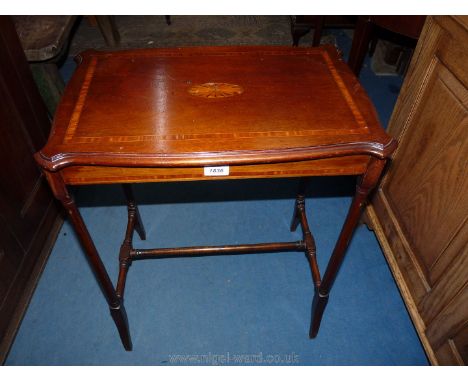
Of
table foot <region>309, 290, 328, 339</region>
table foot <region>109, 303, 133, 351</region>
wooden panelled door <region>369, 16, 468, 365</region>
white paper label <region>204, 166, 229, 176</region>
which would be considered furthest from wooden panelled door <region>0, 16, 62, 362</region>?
wooden panelled door <region>369, 16, 468, 365</region>

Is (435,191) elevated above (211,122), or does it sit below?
below

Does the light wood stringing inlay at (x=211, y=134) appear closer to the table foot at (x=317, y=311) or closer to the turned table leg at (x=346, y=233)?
the turned table leg at (x=346, y=233)

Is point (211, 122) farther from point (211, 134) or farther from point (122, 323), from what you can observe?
point (122, 323)

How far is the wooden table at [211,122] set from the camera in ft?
3.33

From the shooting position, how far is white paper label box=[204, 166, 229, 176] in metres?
1.04

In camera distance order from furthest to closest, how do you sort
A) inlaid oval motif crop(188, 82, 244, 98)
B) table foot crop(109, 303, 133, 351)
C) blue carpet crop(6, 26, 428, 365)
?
blue carpet crop(6, 26, 428, 365), table foot crop(109, 303, 133, 351), inlaid oval motif crop(188, 82, 244, 98)

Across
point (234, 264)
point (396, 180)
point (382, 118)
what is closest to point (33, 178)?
point (234, 264)

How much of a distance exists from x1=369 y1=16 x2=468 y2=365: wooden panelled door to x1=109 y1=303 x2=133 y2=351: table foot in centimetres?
126

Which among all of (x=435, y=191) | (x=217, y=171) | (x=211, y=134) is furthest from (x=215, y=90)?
(x=435, y=191)

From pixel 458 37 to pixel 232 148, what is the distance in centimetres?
88

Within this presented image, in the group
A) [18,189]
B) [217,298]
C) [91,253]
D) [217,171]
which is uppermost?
[217,171]

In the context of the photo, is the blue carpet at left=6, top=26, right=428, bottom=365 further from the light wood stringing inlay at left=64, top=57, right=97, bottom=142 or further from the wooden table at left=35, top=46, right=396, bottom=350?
the light wood stringing inlay at left=64, top=57, right=97, bottom=142

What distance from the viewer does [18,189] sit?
1737mm

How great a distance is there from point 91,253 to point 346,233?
34.7 inches
